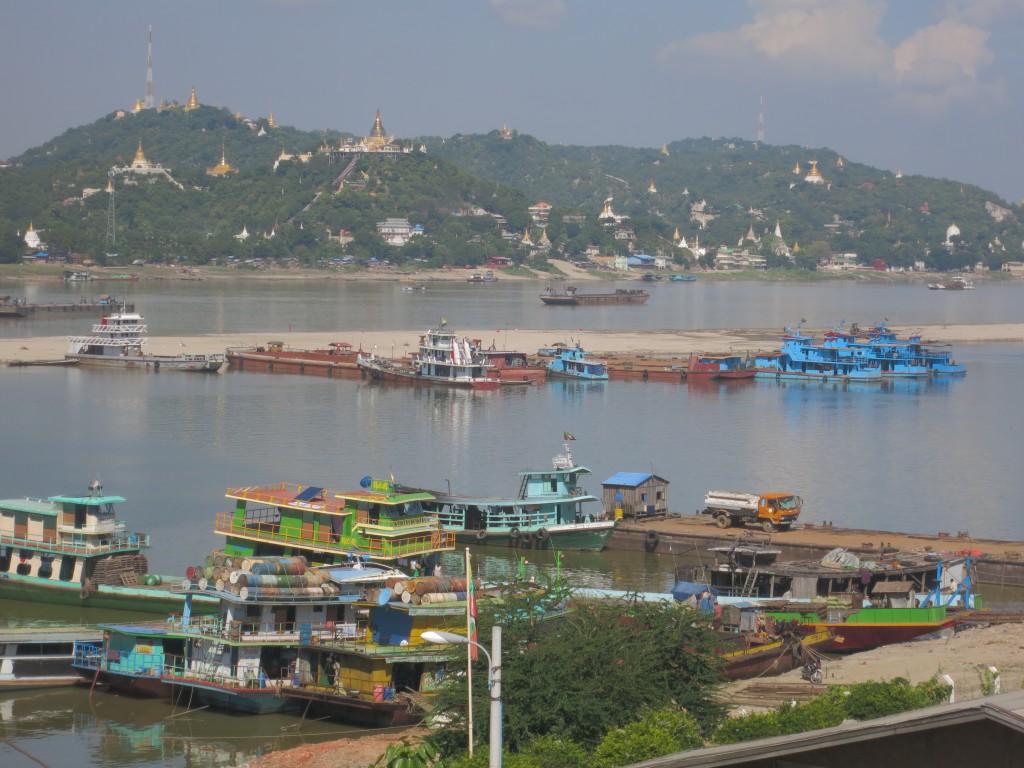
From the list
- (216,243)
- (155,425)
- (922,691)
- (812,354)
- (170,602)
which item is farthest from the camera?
(216,243)

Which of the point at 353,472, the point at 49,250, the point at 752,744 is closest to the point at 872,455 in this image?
the point at 353,472

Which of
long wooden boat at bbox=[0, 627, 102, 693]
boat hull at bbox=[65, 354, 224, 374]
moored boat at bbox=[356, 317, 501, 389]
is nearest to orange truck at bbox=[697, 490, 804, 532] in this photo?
long wooden boat at bbox=[0, 627, 102, 693]

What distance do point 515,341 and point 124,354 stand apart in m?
24.9

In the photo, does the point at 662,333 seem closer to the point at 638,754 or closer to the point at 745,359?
the point at 745,359

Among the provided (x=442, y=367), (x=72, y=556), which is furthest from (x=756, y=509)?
(x=442, y=367)

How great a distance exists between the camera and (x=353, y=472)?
44625 millimetres

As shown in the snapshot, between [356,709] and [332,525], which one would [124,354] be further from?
[356,709]


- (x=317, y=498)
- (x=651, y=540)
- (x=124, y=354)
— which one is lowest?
(x=651, y=540)

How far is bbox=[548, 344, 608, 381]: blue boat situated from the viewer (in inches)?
2891

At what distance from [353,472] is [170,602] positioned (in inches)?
688

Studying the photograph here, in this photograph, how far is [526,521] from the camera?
1363 inches

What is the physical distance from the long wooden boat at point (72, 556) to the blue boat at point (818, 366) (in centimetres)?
5203

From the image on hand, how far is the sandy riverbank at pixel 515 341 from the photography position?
8338 cm

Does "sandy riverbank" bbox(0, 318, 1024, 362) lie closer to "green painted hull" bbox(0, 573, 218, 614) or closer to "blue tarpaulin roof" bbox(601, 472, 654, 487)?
"blue tarpaulin roof" bbox(601, 472, 654, 487)
